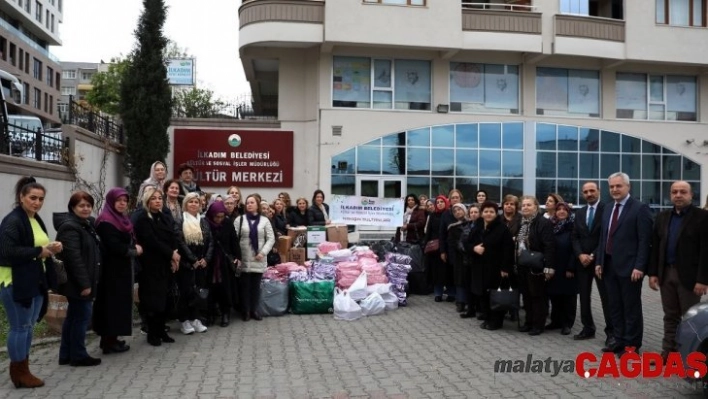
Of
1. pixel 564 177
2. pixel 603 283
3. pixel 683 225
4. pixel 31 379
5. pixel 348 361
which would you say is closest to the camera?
pixel 31 379

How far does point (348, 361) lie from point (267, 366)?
0.89m

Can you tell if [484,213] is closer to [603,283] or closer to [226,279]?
[603,283]

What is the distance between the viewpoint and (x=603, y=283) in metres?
7.13

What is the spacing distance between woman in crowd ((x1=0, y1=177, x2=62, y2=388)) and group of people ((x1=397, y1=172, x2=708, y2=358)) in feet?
17.7

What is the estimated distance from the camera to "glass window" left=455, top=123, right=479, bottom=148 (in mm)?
20672

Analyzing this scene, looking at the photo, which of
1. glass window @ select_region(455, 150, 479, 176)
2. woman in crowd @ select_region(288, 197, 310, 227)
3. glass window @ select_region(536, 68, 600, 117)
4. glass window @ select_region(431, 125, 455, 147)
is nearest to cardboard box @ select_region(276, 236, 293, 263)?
woman in crowd @ select_region(288, 197, 310, 227)

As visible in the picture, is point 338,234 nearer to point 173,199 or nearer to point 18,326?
point 173,199

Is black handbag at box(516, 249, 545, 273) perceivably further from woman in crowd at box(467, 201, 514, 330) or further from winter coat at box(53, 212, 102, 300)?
winter coat at box(53, 212, 102, 300)

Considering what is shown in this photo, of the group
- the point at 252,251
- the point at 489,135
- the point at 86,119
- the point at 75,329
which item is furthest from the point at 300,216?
the point at 489,135

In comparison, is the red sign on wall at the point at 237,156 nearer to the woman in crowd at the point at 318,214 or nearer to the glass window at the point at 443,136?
the glass window at the point at 443,136

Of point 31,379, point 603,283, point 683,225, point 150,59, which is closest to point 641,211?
point 683,225

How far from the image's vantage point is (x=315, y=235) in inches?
456

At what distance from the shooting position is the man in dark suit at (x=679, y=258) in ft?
19.6

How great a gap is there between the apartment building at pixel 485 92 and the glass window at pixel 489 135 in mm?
42
